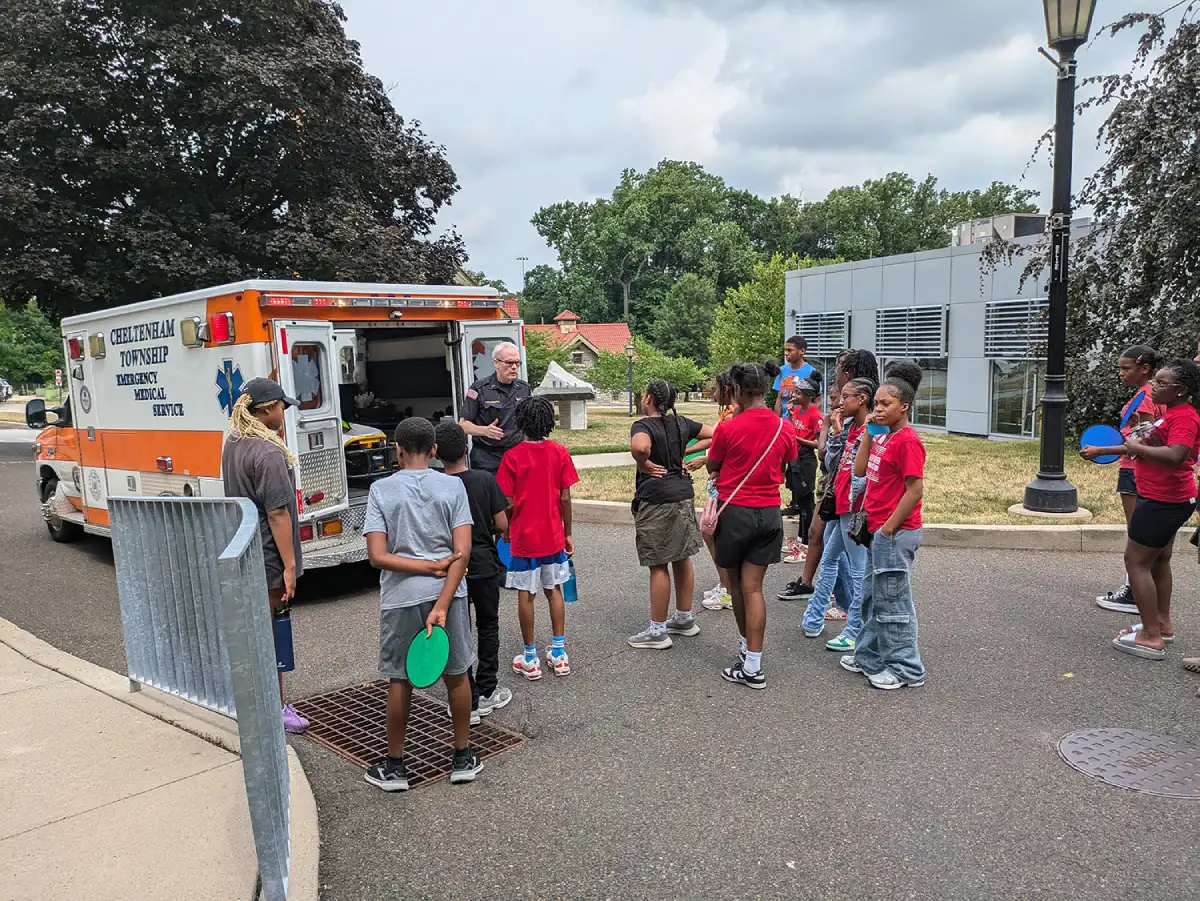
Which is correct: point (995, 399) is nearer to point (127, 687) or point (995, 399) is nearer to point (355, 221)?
point (355, 221)

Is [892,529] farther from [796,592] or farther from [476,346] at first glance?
[476,346]

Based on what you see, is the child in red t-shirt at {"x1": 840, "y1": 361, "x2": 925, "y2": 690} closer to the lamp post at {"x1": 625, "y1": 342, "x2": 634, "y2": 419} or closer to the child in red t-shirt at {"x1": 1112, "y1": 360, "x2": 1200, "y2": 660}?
the child in red t-shirt at {"x1": 1112, "y1": 360, "x2": 1200, "y2": 660}

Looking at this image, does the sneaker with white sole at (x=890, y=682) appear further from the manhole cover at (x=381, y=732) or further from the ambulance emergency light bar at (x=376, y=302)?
the ambulance emergency light bar at (x=376, y=302)

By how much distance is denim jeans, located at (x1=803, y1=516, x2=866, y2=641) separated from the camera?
5691 millimetres

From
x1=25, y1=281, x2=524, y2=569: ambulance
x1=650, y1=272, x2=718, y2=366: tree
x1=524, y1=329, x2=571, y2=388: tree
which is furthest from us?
Result: x1=650, y1=272, x2=718, y2=366: tree

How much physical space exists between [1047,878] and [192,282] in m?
20.2

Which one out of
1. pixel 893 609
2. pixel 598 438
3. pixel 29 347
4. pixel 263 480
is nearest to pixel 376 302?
pixel 263 480

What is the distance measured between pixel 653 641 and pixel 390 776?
222 cm

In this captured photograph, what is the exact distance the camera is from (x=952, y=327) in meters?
22.6

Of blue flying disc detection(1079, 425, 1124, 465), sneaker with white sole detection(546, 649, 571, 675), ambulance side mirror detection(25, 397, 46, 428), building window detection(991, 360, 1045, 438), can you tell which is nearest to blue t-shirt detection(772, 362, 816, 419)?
blue flying disc detection(1079, 425, 1124, 465)

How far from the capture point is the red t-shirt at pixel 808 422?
7336 mm

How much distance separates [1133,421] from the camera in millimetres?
5789

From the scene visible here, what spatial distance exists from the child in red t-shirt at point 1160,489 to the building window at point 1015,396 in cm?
1552

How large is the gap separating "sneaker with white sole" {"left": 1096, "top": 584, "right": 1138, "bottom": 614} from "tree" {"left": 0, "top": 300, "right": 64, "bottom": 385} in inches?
2027
